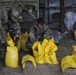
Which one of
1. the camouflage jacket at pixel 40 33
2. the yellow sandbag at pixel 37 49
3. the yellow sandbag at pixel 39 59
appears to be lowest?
the yellow sandbag at pixel 39 59

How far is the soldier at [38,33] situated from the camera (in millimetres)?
4388

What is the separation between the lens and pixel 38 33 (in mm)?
4629

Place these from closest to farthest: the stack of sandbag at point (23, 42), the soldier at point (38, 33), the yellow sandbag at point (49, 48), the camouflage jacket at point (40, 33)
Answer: the yellow sandbag at point (49, 48) → the soldier at point (38, 33) → the camouflage jacket at point (40, 33) → the stack of sandbag at point (23, 42)

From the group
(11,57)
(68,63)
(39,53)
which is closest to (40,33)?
(39,53)

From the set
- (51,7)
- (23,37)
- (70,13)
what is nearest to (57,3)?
(51,7)

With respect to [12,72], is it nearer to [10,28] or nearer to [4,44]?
[4,44]

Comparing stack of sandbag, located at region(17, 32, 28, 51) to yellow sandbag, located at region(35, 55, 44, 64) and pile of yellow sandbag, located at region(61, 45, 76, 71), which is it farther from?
pile of yellow sandbag, located at region(61, 45, 76, 71)

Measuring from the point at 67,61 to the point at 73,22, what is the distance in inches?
130

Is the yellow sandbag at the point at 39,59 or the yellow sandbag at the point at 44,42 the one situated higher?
the yellow sandbag at the point at 44,42

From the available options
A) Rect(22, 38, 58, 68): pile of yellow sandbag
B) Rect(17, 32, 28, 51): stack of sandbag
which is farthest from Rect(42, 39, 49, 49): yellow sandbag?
Rect(17, 32, 28, 51): stack of sandbag

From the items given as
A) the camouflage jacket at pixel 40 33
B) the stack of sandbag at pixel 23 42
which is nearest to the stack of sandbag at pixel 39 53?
the camouflage jacket at pixel 40 33

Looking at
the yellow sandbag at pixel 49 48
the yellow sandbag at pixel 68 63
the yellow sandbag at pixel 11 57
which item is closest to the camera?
the yellow sandbag at pixel 68 63

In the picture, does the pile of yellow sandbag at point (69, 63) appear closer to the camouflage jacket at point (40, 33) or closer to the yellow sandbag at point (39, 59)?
the yellow sandbag at point (39, 59)

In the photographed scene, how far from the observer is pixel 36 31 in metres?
4.60
